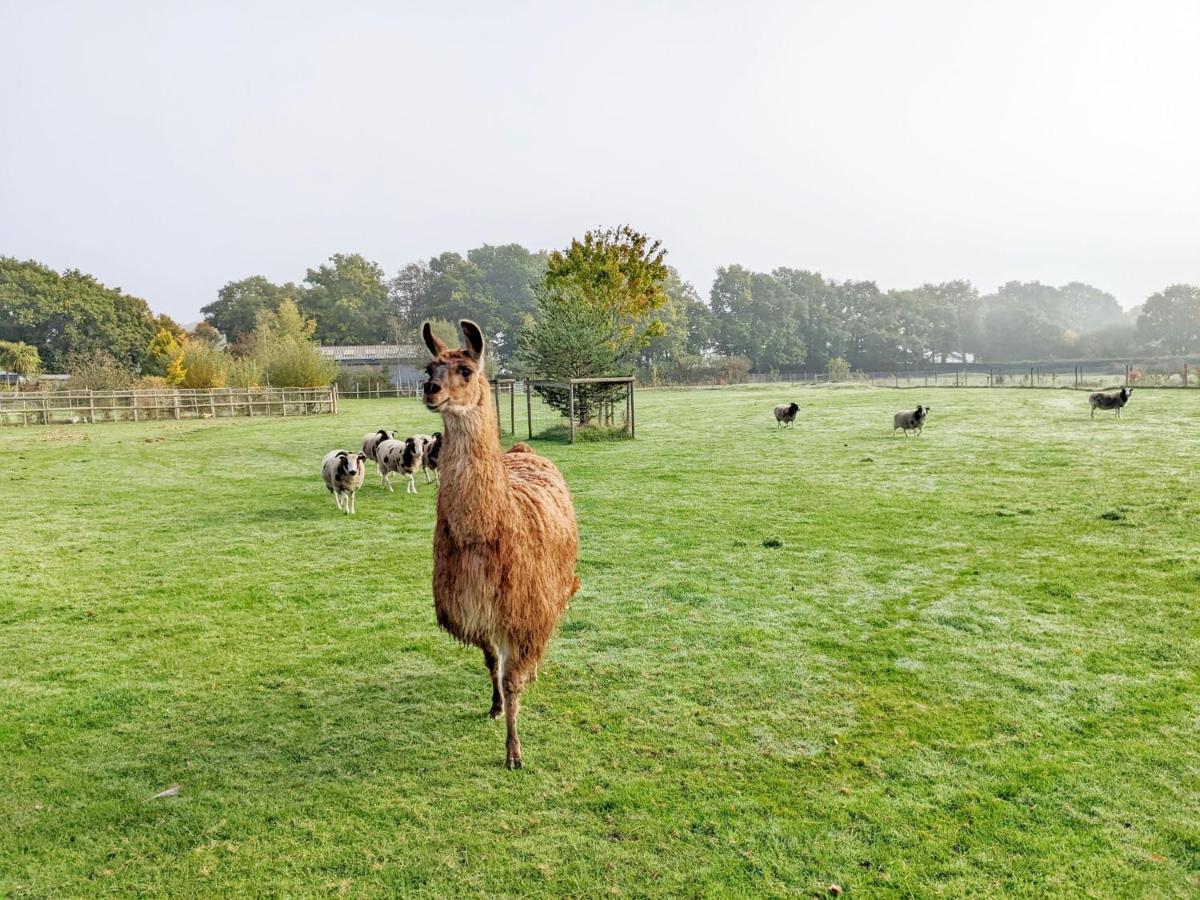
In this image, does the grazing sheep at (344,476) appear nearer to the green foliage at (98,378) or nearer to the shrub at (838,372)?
the green foliage at (98,378)

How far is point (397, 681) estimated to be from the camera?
550 centimetres

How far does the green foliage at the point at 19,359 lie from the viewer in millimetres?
53497

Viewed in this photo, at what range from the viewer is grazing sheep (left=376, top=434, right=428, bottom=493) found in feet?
44.8

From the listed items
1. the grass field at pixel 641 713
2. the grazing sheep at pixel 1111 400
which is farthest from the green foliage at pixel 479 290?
the grass field at pixel 641 713

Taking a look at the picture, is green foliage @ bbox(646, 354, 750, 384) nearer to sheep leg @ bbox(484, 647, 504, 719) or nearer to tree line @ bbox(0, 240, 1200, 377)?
tree line @ bbox(0, 240, 1200, 377)

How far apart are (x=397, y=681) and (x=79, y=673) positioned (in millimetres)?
2625

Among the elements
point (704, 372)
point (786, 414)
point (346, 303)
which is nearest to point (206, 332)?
point (346, 303)

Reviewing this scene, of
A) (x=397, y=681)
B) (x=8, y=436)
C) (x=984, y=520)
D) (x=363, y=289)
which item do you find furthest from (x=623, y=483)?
(x=363, y=289)

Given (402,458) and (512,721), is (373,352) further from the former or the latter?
(512,721)

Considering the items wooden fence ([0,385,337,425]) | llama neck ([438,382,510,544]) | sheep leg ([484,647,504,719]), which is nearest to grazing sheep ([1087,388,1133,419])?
sheep leg ([484,647,504,719])

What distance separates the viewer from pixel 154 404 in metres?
37.1

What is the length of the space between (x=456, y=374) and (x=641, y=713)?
2.73m

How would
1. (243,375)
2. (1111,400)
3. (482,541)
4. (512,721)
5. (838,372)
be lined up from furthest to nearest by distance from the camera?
1. (838,372)
2. (243,375)
3. (1111,400)
4. (512,721)
5. (482,541)

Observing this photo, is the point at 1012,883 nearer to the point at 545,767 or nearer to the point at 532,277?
the point at 545,767
